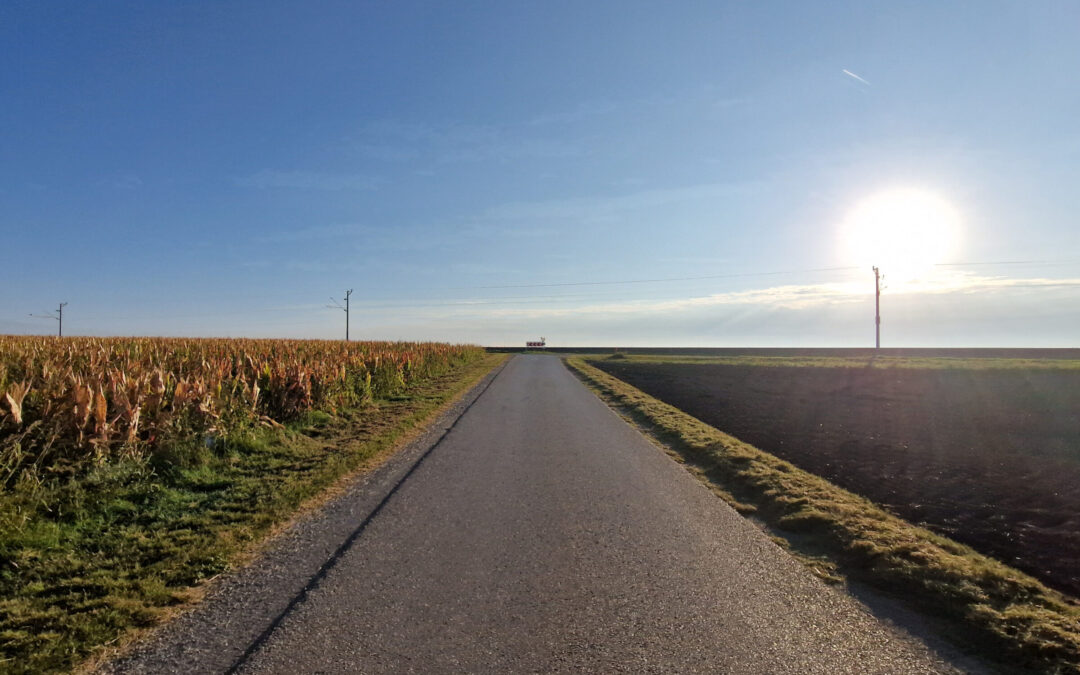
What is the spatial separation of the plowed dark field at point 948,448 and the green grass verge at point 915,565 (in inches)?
25.2

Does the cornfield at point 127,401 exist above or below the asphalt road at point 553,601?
above

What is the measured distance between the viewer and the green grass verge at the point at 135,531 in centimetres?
385

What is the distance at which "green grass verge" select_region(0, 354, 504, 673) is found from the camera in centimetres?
385

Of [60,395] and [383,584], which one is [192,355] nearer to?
[60,395]

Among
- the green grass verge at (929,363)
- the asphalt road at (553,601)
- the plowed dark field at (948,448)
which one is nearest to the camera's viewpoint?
the asphalt road at (553,601)

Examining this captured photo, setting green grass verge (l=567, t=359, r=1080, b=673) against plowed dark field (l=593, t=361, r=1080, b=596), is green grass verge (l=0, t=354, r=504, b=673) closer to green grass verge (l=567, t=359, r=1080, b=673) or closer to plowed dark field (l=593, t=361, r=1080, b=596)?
green grass verge (l=567, t=359, r=1080, b=673)

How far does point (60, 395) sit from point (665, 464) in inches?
327

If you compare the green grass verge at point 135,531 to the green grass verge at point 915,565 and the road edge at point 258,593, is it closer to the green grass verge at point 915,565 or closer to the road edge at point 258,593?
the road edge at point 258,593

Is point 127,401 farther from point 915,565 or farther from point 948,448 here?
point 948,448

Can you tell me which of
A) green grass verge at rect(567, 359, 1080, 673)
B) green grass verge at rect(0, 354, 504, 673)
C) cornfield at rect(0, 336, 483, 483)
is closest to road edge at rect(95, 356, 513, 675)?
green grass verge at rect(0, 354, 504, 673)

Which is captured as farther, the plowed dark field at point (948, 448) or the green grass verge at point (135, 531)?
the plowed dark field at point (948, 448)

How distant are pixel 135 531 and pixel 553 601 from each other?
14.0 ft

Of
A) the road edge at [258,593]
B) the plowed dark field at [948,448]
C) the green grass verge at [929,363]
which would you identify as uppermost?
the green grass verge at [929,363]

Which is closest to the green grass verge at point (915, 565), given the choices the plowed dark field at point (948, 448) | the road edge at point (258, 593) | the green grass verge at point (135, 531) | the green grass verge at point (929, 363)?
the plowed dark field at point (948, 448)
